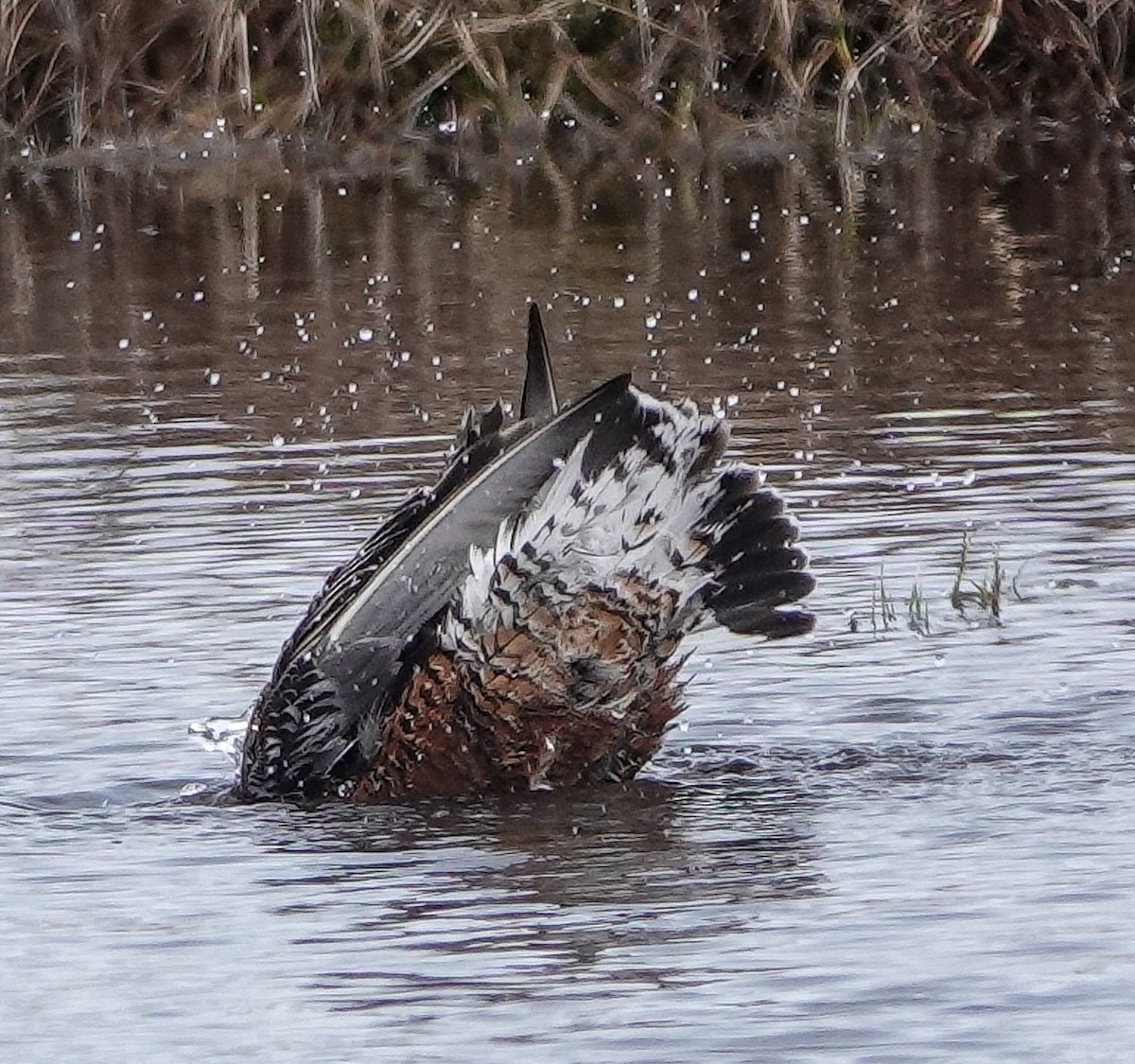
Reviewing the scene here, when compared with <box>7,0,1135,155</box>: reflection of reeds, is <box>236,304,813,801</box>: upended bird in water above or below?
below

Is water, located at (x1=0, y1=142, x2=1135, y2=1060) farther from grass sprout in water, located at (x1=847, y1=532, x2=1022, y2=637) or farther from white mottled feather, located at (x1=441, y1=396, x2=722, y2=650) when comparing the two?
white mottled feather, located at (x1=441, y1=396, x2=722, y2=650)

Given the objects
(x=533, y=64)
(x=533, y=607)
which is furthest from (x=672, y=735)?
(x=533, y=64)

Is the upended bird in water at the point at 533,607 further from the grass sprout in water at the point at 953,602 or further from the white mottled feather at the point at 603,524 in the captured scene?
the grass sprout in water at the point at 953,602

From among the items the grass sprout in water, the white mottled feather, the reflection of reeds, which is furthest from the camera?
the reflection of reeds

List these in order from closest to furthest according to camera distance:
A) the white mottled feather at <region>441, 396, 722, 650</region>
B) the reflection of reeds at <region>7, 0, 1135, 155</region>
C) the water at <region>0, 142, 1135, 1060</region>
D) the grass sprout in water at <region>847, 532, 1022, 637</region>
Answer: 1. the water at <region>0, 142, 1135, 1060</region>
2. the white mottled feather at <region>441, 396, 722, 650</region>
3. the grass sprout in water at <region>847, 532, 1022, 637</region>
4. the reflection of reeds at <region>7, 0, 1135, 155</region>

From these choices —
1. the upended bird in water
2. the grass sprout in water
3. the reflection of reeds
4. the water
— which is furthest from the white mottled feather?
the reflection of reeds

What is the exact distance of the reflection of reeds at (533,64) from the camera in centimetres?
2075

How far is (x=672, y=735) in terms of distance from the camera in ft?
21.5

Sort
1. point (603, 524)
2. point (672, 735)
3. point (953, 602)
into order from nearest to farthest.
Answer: point (603, 524) → point (672, 735) → point (953, 602)

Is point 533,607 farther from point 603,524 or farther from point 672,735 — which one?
point 672,735

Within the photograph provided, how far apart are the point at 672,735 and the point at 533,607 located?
1.06 metres

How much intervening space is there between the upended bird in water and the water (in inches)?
5.4

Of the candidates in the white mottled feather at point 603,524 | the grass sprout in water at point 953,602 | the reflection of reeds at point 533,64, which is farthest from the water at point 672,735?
the reflection of reeds at point 533,64

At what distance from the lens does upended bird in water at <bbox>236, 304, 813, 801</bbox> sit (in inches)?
216
